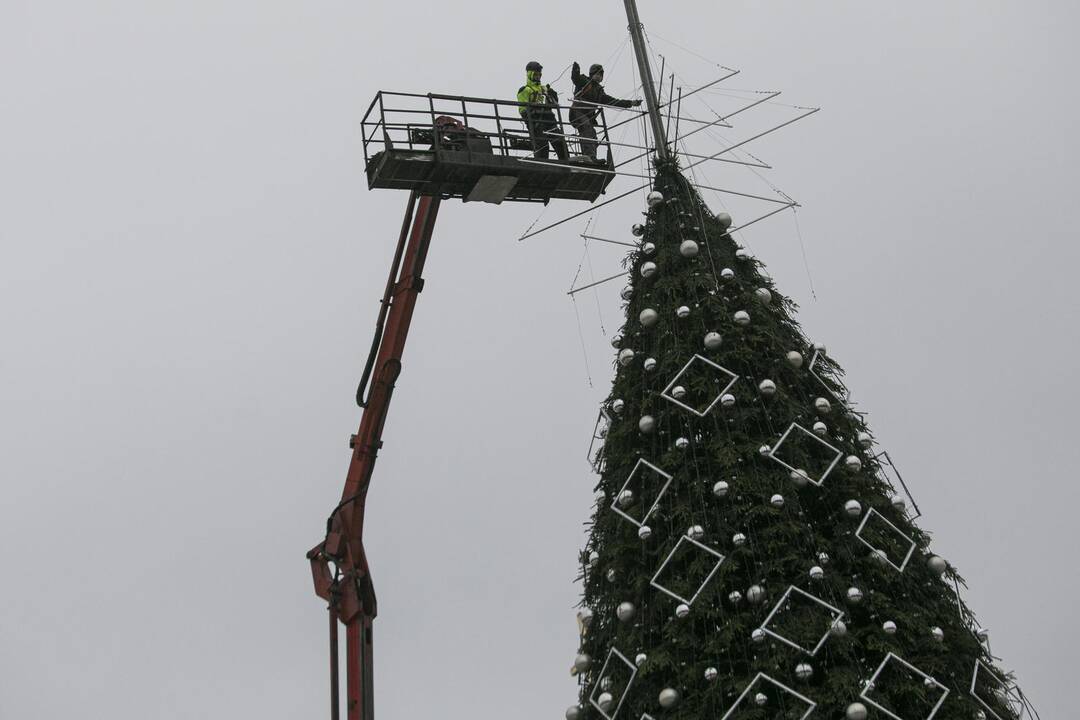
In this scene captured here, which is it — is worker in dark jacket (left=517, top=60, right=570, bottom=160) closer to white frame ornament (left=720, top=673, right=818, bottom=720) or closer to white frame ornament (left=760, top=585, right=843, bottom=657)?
white frame ornament (left=760, top=585, right=843, bottom=657)

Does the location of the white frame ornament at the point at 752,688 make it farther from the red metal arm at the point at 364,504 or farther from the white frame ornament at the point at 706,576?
the red metal arm at the point at 364,504

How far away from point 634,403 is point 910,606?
335 centimetres

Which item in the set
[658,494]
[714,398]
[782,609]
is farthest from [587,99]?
[782,609]

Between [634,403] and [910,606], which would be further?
[634,403]

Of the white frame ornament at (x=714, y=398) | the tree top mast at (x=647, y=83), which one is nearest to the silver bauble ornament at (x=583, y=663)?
the white frame ornament at (x=714, y=398)

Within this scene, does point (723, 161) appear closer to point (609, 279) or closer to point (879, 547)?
point (609, 279)

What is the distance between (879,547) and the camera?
13211 millimetres

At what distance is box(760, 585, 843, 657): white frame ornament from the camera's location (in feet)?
40.2

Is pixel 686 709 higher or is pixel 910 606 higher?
pixel 910 606

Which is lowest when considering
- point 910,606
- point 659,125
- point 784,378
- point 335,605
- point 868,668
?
point 335,605

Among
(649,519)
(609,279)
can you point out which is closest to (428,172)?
(609,279)

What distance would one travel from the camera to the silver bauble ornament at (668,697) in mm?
12320

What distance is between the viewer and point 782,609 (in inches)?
499

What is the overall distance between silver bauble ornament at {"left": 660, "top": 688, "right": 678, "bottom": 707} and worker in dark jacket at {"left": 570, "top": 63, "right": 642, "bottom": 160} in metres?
7.03
